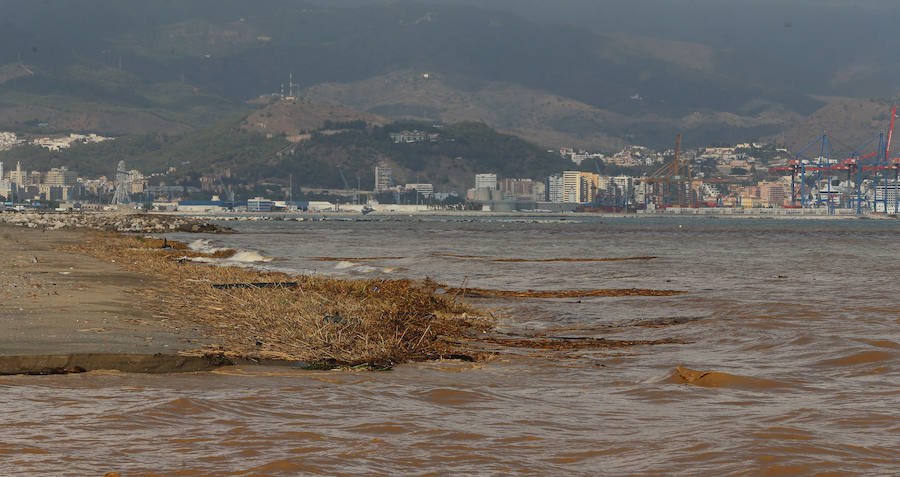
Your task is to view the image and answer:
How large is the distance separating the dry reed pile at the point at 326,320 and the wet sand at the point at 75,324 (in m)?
0.58

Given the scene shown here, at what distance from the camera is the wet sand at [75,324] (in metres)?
10.1

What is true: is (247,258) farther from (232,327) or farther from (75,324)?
(75,324)

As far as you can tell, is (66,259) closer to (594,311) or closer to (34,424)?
(594,311)

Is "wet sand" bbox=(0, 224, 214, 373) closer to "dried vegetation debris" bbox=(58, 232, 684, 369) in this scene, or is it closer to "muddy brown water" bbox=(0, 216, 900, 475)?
"dried vegetation debris" bbox=(58, 232, 684, 369)

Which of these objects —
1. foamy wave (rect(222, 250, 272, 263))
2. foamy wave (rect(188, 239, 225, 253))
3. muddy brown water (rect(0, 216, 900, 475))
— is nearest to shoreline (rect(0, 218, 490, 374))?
muddy brown water (rect(0, 216, 900, 475))

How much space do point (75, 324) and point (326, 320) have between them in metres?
3.47

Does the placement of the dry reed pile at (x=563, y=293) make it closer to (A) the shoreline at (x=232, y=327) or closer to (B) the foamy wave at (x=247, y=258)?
(A) the shoreline at (x=232, y=327)

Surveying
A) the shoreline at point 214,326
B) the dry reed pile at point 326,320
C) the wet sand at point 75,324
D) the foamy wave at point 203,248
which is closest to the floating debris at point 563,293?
the dry reed pile at point 326,320

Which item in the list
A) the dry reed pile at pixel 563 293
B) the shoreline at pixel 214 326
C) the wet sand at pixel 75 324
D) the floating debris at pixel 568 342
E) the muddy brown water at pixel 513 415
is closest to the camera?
the muddy brown water at pixel 513 415

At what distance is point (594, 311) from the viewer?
62.1ft

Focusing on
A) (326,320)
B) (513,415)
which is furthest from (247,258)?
(513,415)

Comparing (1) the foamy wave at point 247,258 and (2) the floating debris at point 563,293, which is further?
(1) the foamy wave at point 247,258

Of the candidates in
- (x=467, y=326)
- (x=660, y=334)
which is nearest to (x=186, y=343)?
(x=467, y=326)

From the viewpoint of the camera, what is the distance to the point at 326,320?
12.2 metres
